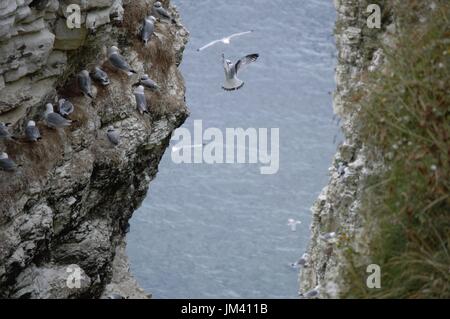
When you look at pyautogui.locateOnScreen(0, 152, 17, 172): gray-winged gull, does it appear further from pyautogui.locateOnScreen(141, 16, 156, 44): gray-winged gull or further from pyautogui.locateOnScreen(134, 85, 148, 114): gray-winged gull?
pyautogui.locateOnScreen(141, 16, 156, 44): gray-winged gull

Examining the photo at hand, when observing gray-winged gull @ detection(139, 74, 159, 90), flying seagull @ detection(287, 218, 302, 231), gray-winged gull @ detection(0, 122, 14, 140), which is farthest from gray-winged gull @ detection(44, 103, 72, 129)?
flying seagull @ detection(287, 218, 302, 231)

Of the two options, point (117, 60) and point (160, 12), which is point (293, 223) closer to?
point (160, 12)

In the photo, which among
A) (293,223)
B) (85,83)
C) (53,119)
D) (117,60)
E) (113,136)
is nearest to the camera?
(53,119)

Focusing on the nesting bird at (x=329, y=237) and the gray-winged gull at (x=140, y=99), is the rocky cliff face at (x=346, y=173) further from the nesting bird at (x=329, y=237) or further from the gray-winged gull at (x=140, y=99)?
the gray-winged gull at (x=140, y=99)

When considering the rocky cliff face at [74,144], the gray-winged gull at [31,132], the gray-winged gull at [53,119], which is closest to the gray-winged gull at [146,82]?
the rocky cliff face at [74,144]

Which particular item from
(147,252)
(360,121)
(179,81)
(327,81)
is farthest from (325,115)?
(360,121)

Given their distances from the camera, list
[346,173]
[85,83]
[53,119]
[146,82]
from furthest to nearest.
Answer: [146,82]
[85,83]
[53,119]
[346,173]

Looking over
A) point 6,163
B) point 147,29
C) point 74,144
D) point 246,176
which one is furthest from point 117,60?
point 246,176
